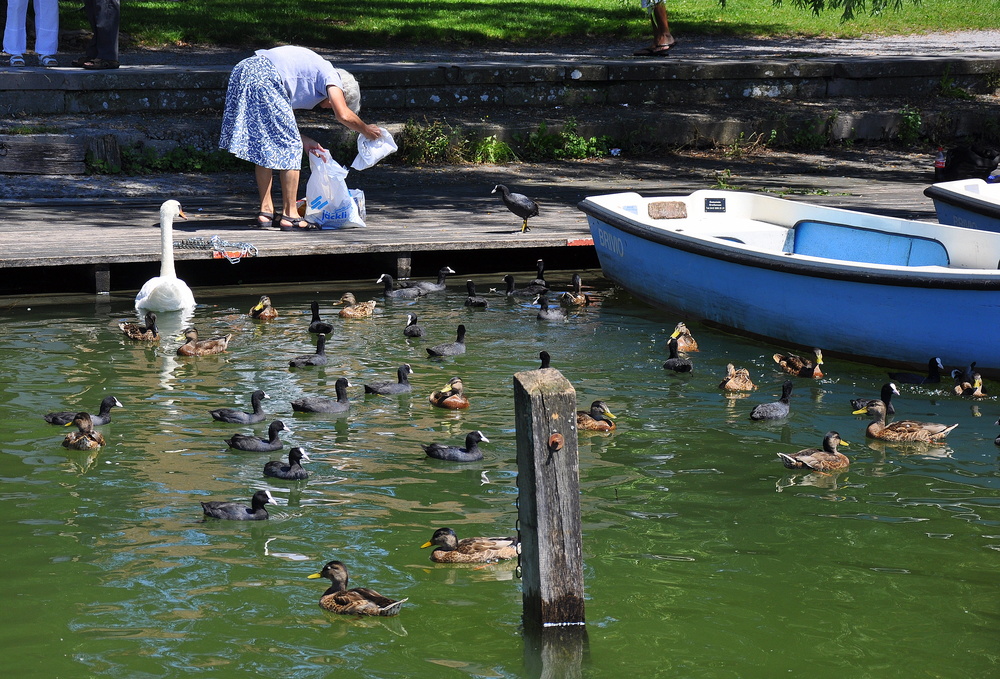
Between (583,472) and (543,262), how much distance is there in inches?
262

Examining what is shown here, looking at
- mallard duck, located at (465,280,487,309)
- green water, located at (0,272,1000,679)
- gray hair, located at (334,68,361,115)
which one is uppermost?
gray hair, located at (334,68,361,115)

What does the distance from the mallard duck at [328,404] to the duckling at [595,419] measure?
1.81 metres

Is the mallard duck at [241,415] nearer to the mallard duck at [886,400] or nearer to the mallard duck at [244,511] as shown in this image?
the mallard duck at [244,511]

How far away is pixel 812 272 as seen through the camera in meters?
11.1

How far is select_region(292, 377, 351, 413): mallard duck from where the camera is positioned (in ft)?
31.0

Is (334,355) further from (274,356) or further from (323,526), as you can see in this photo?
(323,526)

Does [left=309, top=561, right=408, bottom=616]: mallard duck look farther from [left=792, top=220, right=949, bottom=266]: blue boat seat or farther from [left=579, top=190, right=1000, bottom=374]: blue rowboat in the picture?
[left=792, top=220, right=949, bottom=266]: blue boat seat

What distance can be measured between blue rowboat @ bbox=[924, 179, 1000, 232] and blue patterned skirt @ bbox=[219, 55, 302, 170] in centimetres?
721

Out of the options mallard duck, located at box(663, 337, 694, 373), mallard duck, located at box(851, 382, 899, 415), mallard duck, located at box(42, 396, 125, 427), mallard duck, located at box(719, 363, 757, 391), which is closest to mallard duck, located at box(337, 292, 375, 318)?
mallard duck, located at box(663, 337, 694, 373)

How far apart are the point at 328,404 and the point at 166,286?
3566 millimetres

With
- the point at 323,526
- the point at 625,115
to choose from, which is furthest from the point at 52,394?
the point at 625,115

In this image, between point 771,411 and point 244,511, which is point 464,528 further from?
point 771,411

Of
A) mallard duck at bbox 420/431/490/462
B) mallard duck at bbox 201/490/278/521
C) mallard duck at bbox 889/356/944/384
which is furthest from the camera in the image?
mallard duck at bbox 889/356/944/384

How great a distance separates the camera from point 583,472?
8406mm
